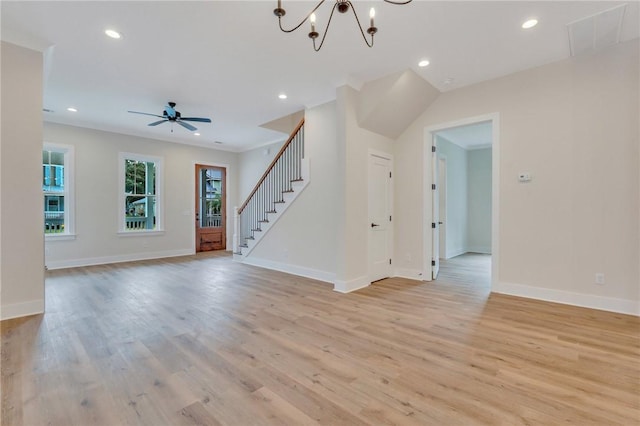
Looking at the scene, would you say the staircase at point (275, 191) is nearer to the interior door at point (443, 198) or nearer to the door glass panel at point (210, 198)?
the door glass panel at point (210, 198)

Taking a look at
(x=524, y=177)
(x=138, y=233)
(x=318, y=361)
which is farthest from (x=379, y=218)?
(x=138, y=233)

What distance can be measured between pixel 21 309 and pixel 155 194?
15.0ft

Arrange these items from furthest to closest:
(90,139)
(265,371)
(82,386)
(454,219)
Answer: (454,219)
(90,139)
(265,371)
(82,386)

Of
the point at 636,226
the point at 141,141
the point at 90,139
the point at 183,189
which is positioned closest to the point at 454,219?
the point at 636,226

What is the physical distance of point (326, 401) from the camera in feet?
5.67

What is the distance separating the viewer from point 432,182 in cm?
480

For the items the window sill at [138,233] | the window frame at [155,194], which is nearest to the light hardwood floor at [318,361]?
the window sill at [138,233]

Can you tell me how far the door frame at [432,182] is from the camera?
4.03 m

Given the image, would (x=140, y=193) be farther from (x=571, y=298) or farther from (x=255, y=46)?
(x=571, y=298)

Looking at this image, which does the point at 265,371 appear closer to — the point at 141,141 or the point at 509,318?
the point at 509,318

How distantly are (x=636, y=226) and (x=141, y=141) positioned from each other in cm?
905

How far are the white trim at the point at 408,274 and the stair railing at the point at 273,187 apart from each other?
2.42 metres

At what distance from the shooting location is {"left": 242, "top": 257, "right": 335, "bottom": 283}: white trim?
4765 mm

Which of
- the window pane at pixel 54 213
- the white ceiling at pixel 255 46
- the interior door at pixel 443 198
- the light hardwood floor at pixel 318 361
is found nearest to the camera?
the light hardwood floor at pixel 318 361
